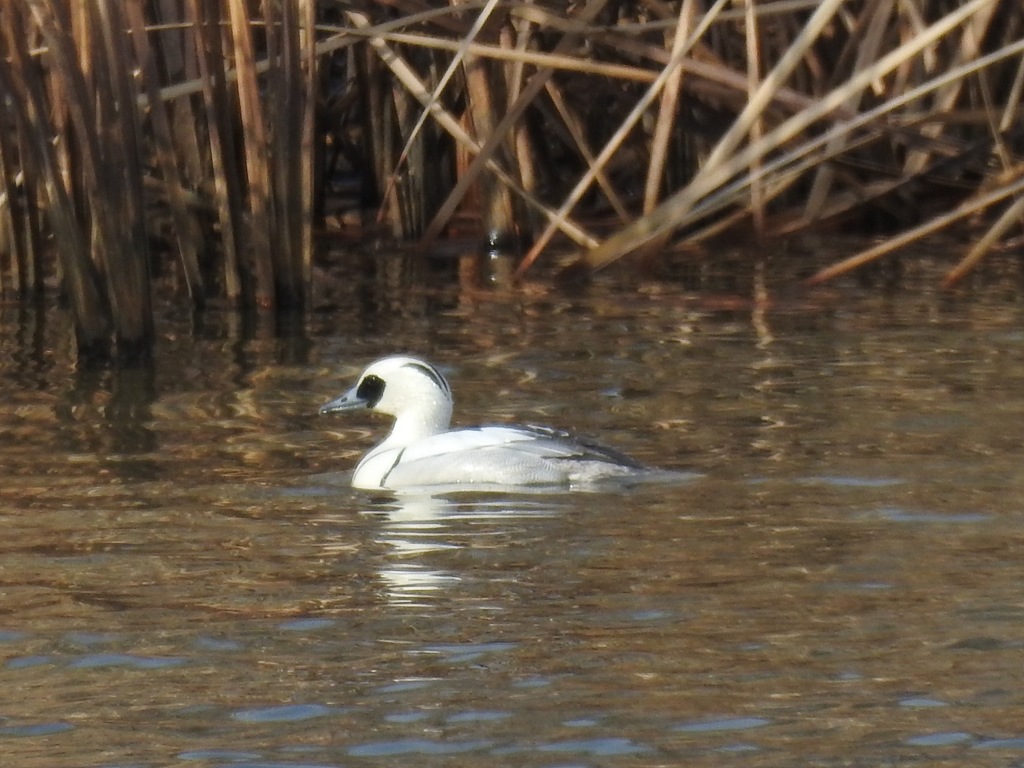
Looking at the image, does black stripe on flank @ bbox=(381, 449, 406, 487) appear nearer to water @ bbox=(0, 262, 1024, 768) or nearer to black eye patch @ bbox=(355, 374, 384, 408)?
water @ bbox=(0, 262, 1024, 768)

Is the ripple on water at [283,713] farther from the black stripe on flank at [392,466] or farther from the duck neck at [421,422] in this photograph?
the duck neck at [421,422]

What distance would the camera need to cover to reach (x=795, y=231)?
1281 cm

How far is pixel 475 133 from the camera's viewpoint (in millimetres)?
12266

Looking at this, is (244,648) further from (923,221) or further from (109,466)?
(923,221)

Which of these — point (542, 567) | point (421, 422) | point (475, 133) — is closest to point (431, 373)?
point (421, 422)

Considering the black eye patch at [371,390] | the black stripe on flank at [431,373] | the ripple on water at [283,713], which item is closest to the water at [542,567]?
the ripple on water at [283,713]

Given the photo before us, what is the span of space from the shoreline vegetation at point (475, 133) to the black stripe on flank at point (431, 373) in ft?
5.43

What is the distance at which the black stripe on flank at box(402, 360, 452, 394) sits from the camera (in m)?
8.05

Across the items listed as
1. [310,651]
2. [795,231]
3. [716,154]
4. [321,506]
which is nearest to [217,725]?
[310,651]

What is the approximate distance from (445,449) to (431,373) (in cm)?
62

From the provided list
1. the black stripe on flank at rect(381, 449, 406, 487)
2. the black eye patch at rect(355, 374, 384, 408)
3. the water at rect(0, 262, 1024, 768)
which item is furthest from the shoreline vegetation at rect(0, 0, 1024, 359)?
the black stripe on flank at rect(381, 449, 406, 487)

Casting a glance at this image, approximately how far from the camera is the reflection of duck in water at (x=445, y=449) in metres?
7.14

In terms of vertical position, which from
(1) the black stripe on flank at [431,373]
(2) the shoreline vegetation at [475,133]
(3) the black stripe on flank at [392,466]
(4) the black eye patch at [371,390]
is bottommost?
(3) the black stripe on flank at [392,466]

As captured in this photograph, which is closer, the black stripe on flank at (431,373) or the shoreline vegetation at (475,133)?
the black stripe on flank at (431,373)
